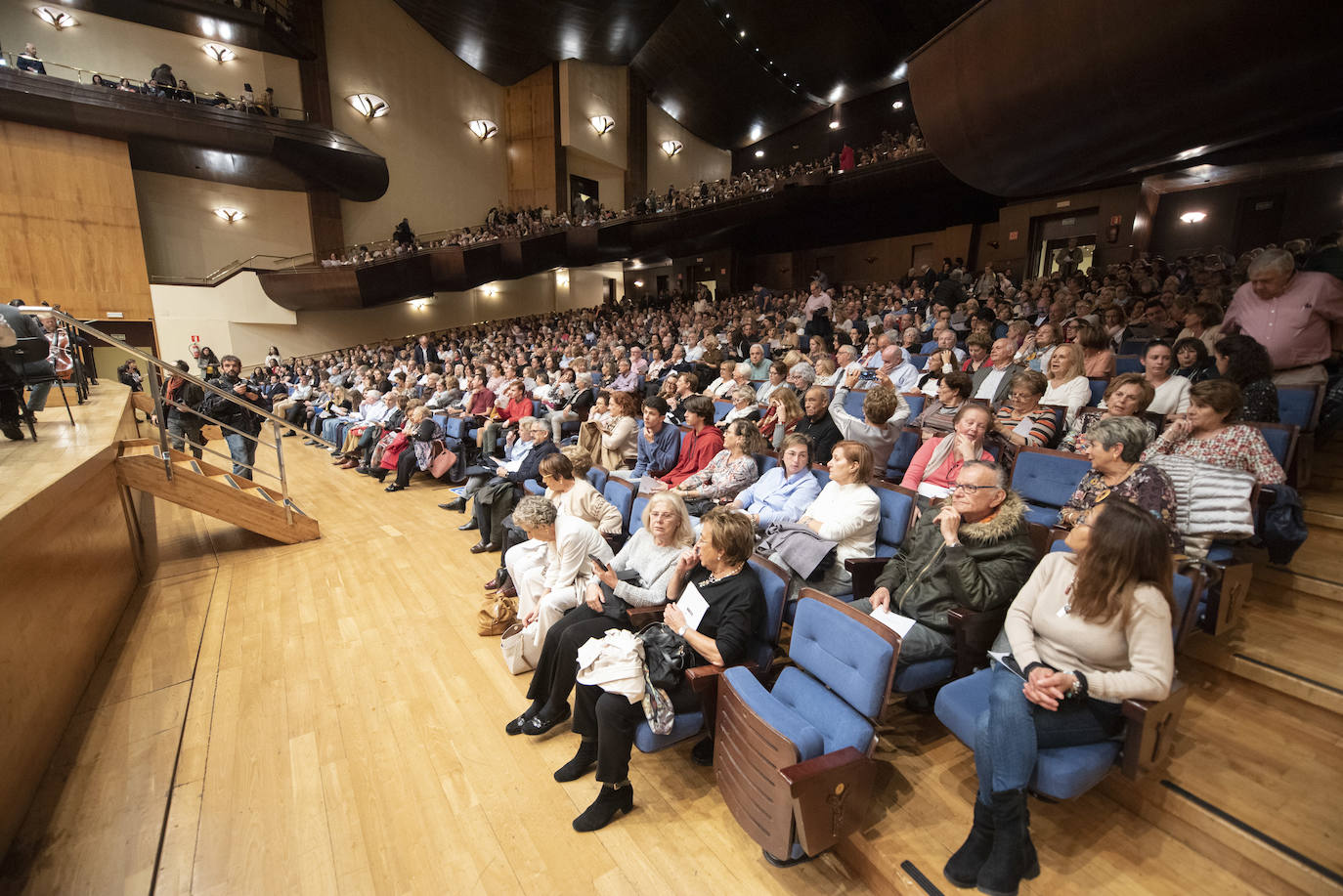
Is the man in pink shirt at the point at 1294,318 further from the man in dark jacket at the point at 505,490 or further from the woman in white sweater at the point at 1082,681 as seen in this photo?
the man in dark jacket at the point at 505,490

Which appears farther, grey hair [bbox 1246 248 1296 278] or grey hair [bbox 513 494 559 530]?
grey hair [bbox 1246 248 1296 278]

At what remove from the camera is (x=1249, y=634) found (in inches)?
78.0

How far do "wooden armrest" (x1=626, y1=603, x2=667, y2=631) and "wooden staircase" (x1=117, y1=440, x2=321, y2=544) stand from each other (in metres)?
3.15

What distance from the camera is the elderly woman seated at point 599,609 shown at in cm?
202

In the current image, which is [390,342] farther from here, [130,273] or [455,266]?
[130,273]

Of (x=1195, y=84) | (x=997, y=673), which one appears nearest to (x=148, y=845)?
(x=997, y=673)

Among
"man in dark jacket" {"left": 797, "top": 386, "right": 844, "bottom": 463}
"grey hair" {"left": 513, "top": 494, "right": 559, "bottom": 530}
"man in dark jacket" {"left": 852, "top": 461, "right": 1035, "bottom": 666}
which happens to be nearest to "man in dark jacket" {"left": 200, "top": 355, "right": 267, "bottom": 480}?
"grey hair" {"left": 513, "top": 494, "right": 559, "bottom": 530}

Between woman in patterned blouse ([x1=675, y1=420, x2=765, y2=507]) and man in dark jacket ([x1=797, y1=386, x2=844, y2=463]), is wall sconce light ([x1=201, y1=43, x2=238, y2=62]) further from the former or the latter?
man in dark jacket ([x1=797, y1=386, x2=844, y2=463])

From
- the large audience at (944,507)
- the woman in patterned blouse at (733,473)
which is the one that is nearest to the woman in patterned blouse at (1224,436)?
the large audience at (944,507)

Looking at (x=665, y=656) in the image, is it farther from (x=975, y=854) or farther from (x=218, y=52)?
(x=218, y=52)

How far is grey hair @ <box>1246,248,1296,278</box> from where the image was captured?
9.11 ft

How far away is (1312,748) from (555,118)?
683 inches

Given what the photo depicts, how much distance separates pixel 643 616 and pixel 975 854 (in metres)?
1.09

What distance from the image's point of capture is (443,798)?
1836mm
